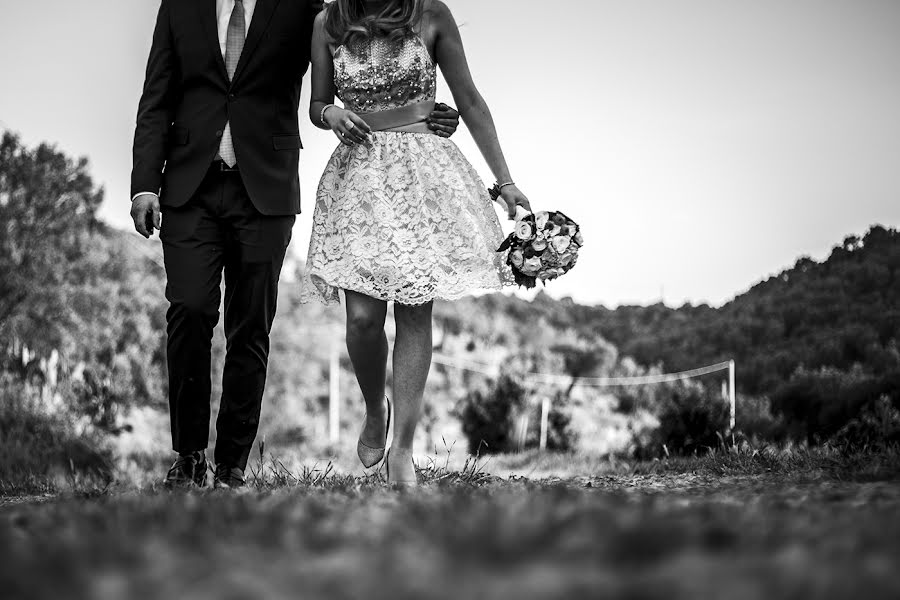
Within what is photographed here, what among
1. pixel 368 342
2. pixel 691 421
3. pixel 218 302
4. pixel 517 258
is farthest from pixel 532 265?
pixel 691 421

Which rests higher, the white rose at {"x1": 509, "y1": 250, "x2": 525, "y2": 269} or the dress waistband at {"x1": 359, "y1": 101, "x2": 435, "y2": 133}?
the dress waistband at {"x1": 359, "y1": 101, "x2": 435, "y2": 133}

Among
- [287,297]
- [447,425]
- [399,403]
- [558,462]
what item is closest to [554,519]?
[399,403]

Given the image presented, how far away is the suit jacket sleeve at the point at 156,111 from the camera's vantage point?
4176mm

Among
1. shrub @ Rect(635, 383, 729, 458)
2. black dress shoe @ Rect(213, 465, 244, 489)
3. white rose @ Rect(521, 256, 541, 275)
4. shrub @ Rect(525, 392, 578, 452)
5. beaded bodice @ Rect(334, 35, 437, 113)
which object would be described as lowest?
shrub @ Rect(525, 392, 578, 452)

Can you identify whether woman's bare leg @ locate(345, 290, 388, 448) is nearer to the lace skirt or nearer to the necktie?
the lace skirt

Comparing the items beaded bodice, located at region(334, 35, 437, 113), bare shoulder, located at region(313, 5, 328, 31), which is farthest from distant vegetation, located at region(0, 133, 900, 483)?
bare shoulder, located at region(313, 5, 328, 31)

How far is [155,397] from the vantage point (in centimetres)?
1820

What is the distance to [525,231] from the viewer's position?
3707 mm

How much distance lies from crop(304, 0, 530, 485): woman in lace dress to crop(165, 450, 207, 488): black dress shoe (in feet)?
2.56

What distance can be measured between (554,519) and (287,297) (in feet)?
111

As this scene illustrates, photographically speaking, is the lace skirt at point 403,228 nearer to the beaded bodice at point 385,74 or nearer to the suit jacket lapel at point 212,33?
the beaded bodice at point 385,74

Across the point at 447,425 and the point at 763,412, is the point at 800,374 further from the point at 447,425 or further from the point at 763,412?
the point at 447,425

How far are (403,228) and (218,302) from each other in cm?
94

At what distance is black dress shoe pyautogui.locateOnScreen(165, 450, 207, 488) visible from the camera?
155 inches
